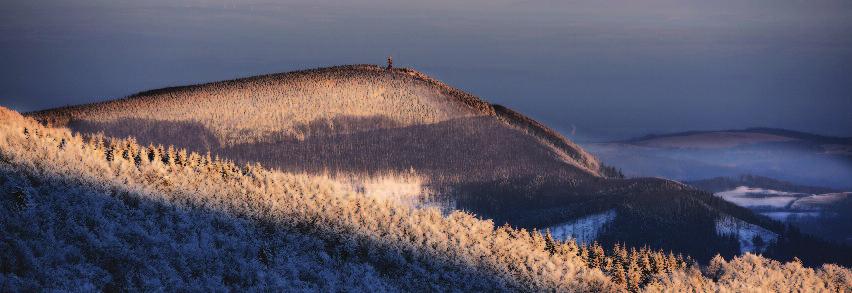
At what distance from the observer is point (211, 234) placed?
75.6 meters

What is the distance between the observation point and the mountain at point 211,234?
6169cm

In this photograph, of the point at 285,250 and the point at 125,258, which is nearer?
the point at 125,258

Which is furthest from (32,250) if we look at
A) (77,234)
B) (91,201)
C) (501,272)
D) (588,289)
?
(588,289)

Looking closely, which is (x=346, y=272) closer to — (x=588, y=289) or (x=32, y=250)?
(x=32, y=250)

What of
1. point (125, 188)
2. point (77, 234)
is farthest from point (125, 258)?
point (125, 188)

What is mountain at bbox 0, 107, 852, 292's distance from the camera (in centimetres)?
6169

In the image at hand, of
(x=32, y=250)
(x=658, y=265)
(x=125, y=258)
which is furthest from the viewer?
(x=658, y=265)

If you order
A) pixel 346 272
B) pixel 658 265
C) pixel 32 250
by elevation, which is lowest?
pixel 658 265

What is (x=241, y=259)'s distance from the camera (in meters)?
72.9

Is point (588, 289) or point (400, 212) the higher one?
point (400, 212)

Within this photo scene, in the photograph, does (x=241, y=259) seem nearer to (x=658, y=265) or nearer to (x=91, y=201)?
(x=91, y=201)

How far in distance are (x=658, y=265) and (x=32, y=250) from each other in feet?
468

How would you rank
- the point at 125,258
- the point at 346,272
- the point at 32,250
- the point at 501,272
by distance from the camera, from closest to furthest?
the point at 32,250
the point at 125,258
the point at 346,272
the point at 501,272

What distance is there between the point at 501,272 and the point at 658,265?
91201mm
